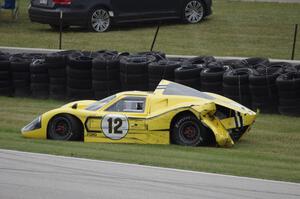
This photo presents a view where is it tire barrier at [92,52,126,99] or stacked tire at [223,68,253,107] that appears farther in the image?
tire barrier at [92,52,126,99]

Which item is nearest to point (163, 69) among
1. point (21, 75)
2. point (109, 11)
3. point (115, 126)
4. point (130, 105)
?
point (130, 105)

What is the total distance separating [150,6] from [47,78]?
287 inches

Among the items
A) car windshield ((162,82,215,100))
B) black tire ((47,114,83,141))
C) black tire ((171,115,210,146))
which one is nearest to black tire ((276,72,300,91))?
car windshield ((162,82,215,100))

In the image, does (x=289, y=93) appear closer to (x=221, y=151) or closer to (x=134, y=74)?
(x=221, y=151)

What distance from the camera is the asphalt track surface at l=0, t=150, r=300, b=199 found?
995 centimetres

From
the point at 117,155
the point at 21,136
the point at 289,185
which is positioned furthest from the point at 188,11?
the point at 289,185

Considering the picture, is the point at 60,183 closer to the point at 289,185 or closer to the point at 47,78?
the point at 289,185

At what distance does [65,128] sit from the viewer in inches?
592

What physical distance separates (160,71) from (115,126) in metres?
3.09

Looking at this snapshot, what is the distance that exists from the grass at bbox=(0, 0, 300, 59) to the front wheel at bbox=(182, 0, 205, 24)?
25cm

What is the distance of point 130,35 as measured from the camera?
2456 cm

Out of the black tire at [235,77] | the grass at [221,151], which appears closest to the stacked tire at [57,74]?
the grass at [221,151]

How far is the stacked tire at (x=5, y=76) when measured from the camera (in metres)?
18.7

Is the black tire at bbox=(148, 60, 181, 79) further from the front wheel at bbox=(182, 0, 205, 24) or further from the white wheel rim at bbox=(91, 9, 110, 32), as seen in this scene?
the front wheel at bbox=(182, 0, 205, 24)
